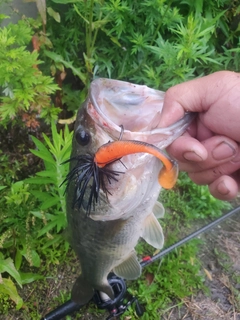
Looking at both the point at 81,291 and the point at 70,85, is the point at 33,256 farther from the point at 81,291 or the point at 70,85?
the point at 70,85

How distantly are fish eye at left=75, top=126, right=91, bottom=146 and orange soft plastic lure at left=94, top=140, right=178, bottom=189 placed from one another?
0.41 feet

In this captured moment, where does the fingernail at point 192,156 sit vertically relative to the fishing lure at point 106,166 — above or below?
below

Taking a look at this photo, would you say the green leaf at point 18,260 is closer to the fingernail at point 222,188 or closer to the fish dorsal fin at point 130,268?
the fish dorsal fin at point 130,268

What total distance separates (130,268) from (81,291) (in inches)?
11.8

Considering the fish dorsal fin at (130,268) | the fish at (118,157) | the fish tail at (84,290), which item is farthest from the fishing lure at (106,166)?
the fish tail at (84,290)

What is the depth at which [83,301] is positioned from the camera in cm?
214

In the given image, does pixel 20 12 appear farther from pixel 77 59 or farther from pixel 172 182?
pixel 172 182

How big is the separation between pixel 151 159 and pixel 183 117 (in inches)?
7.5

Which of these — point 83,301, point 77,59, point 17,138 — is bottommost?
point 83,301

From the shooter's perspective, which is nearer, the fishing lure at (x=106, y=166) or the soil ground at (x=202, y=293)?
the fishing lure at (x=106, y=166)

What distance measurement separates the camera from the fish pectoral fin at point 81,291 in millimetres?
2039

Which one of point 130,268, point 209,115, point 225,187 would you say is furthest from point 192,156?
point 130,268

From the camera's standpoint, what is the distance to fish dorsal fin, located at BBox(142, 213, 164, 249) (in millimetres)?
1767

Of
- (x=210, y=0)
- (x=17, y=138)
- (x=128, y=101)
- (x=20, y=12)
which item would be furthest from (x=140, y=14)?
(x=128, y=101)
